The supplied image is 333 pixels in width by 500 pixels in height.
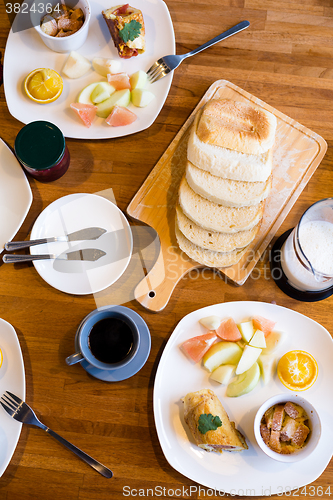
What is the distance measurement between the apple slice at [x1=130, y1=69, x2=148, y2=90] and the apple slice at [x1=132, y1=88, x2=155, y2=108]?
23 mm

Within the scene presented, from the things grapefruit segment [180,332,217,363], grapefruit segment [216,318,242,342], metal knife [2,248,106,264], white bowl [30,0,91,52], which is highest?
white bowl [30,0,91,52]

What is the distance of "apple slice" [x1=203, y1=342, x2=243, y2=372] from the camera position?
158 cm

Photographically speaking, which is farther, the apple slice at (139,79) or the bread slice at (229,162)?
the apple slice at (139,79)

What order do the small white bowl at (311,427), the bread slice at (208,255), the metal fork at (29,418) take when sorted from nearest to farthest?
the small white bowl at (311,427)
the metal fork at (29,418)
the bread slice at (208,255)

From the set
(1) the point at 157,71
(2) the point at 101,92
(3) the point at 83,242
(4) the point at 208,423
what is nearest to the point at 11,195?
(3) the point at 83,242

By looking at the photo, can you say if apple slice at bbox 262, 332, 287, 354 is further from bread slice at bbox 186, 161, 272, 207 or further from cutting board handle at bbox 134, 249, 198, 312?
bread slice at bbox 186, 161, 272, 207

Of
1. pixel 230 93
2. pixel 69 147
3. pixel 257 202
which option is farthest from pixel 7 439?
pixel 230 93

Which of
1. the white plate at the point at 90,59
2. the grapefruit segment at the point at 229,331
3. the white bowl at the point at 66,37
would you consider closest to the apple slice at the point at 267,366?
the grapefruit segment at the point at 229,331

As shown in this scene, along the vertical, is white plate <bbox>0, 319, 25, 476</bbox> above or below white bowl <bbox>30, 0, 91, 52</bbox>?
below

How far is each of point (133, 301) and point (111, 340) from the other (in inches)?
8.6

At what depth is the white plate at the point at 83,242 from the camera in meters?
1.62

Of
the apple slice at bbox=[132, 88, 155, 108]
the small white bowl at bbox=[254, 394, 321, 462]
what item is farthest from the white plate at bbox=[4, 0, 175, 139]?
the small white bowl at bbox=[254, 394, 321, 462]

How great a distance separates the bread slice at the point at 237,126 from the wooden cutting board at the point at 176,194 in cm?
15

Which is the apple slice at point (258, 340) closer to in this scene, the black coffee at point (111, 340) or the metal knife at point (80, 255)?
the black coffee at point (111, 340)
